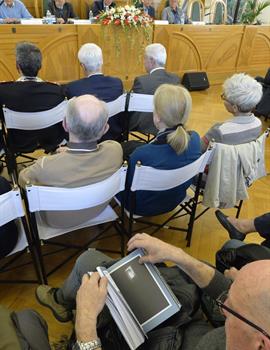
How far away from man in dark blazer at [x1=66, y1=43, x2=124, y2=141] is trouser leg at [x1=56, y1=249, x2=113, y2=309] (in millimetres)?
1451

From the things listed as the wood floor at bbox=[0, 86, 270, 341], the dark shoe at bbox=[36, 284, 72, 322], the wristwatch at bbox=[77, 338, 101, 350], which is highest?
the wristwatch at bbox=[77, 338, 101, 350]

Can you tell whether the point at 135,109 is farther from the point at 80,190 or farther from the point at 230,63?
the point at 230,63

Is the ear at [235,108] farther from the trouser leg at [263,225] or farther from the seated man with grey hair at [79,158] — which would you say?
the seated man with grey hair at [79,158]

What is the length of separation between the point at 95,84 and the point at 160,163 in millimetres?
1184

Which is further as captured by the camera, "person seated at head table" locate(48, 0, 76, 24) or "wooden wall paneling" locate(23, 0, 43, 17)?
"wooden wall paneling" locate(23, 0, 43, 17)

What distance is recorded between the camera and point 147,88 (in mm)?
2684

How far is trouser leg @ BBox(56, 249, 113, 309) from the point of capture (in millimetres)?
1334

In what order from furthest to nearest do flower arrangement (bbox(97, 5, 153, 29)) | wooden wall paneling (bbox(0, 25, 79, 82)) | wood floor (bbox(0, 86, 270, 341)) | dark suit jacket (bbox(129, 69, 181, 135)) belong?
flower arrangement (bbox(97, 5, 153, 29)) < wooden wall paneling (bbox(0, 25, 79, 82)) < dark suit jacket (bbox(129, 69, 181, 135)) < wood floor (bbox(0, 86, 270, 341))

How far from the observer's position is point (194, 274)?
1092mm

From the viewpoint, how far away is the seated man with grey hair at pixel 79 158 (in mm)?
1397

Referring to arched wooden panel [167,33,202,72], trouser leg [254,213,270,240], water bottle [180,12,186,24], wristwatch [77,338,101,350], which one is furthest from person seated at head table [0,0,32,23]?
wristwatch [77,338,101,350]

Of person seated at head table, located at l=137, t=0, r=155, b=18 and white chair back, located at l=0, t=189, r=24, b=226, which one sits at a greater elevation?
person seated at head table, located at l=137, t=0, r=155, b=18

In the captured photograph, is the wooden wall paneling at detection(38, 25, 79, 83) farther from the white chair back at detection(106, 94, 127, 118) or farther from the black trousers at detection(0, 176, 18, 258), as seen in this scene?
the black trousers at detection(0, 176, 18, 258)

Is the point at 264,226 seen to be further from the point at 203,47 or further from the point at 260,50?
the point at 260,50
